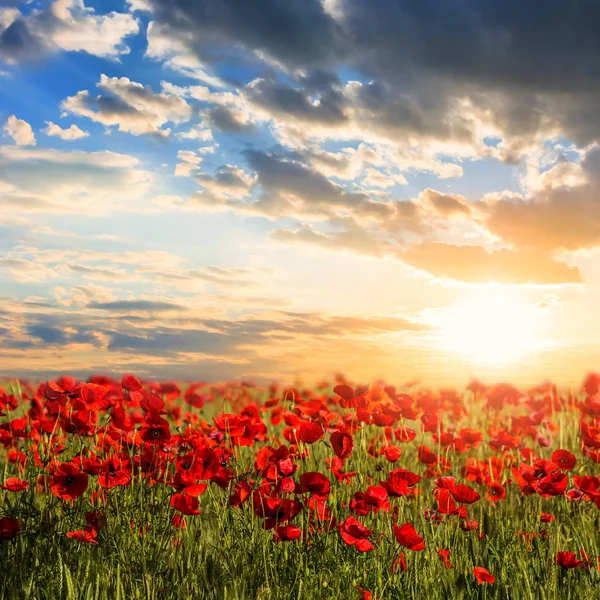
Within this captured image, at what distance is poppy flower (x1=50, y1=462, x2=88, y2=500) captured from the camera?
3516 millimetres

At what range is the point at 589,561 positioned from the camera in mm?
3926

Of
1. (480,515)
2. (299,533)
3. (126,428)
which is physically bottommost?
(480,515)

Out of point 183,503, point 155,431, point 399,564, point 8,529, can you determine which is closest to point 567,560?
point 399,564

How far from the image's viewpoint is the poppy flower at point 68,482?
352 centimetres

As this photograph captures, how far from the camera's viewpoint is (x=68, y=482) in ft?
11.7

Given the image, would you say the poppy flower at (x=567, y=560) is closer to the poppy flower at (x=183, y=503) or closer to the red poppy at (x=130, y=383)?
the poppy flower at (x=183, y=503)

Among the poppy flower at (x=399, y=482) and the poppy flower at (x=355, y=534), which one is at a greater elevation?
the poppy flower at (x=399, y=482)

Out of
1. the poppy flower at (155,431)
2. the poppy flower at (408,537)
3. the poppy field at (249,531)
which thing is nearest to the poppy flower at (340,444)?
the poppy field at (249,531)

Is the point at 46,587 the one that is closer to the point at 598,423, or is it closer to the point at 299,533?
the point at 299,533

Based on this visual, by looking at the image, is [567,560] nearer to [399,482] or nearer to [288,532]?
[399,482]

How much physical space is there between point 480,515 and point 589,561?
45.3 inches

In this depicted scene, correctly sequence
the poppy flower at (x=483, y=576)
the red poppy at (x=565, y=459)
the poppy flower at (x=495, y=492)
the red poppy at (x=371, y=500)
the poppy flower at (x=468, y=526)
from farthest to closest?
the poppy flower at (x=495, y=492), the red poppy at (x=565, y=459), the poppy flower at (x=468, y=526), the red poppy at (x=371, y=500), the poppy flower at (x=483, y=576)

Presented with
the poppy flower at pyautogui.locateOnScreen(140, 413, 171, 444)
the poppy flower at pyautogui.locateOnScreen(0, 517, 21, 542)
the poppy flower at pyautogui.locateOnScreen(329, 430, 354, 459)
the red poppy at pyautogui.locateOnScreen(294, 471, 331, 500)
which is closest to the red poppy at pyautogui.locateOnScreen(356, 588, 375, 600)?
the red poppy at pyautogui.locateOnScreen(294, 471, 331, 500)

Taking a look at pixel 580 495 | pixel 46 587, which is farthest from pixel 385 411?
pixel 46 587
